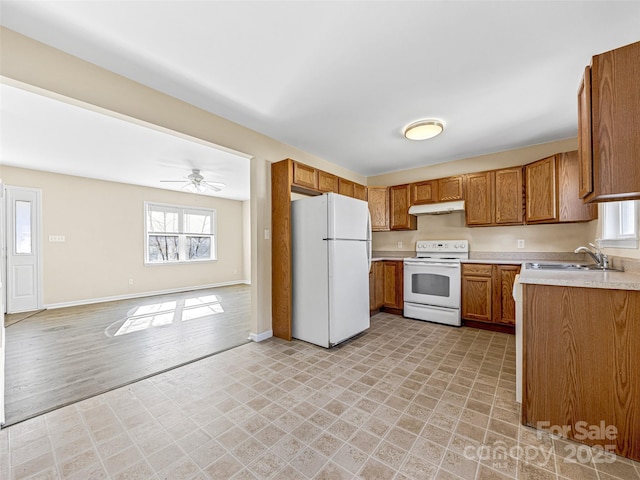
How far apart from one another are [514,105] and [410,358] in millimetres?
2784

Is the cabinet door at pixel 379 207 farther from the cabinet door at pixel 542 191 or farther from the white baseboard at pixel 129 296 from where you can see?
the white baseboard at pixel 129 296

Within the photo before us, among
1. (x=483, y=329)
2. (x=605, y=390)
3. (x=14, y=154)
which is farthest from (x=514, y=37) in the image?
(x=14, y=154)

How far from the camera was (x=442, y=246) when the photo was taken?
14.3 feet

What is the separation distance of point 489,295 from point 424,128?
7.78 feet

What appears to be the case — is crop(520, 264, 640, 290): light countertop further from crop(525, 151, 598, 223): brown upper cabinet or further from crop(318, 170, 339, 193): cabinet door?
crop(318, 170, 339, 193): cabinet door

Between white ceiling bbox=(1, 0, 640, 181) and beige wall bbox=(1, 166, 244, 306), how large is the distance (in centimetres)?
439

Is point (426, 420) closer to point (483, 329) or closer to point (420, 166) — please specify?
point (483, 329)

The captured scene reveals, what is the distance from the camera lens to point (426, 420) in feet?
5.71

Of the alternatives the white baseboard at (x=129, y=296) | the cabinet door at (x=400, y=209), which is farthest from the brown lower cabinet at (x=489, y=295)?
the white baseboard at (x=129, y=296)

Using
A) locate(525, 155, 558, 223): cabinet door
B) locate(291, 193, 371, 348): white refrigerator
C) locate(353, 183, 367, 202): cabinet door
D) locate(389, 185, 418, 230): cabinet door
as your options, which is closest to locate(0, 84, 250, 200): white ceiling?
locate(291, 193, 371, 348): white refrigerator

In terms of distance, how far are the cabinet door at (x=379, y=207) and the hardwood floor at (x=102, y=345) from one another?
110 inches

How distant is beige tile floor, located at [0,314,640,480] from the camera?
4.47ft

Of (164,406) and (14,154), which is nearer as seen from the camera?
(164,406)

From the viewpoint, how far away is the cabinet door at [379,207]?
188 inches
